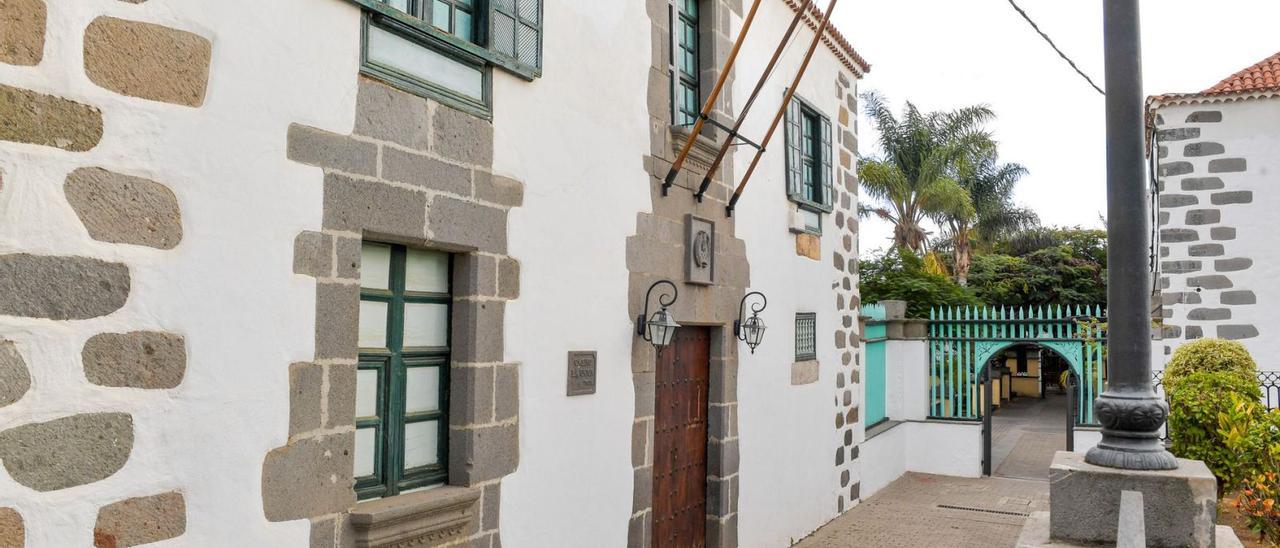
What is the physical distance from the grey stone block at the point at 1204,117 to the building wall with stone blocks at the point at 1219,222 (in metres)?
0.01

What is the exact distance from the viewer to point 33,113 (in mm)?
2566

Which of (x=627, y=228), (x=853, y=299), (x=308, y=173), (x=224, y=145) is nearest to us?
(x=224, y=145)

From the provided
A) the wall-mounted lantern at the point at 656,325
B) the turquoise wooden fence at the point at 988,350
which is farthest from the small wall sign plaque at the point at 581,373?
the turquoise wooden fence at the point at 988,350

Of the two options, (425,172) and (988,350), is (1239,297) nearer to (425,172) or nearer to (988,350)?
(988,350)

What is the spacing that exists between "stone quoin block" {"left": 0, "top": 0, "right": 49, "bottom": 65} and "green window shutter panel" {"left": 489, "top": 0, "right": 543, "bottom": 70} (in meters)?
1.99

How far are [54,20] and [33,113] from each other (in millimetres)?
293

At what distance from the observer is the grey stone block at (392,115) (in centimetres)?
365

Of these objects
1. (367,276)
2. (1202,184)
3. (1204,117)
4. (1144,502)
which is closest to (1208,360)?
(1202,184)

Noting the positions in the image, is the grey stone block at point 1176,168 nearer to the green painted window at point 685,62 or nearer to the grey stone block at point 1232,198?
the grey stone block at point 1232,198

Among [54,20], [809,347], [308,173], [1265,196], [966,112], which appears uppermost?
[966,112]

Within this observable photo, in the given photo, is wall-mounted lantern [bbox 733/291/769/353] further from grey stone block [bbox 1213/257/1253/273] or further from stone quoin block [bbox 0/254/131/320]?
grey stone block [bbox 1213/257/1253/273]

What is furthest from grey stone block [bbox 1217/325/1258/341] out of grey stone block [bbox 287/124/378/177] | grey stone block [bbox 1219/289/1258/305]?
grey stone block [bbox 287/124/378/177]

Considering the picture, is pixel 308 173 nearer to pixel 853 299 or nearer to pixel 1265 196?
pixel 853 299

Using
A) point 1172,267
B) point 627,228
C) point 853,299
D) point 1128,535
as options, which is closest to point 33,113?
point 627,228
